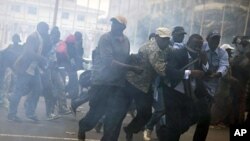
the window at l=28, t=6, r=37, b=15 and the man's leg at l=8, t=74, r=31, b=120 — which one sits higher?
the window at l=28, t=6, r=37, b=15

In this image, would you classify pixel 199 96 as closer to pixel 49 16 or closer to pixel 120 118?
pixel 120 118

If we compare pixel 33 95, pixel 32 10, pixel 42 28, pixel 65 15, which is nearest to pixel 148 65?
pixel 42 28

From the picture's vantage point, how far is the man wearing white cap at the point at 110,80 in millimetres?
5379

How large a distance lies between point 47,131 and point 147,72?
1868mm

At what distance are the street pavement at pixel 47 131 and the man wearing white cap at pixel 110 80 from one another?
94cm

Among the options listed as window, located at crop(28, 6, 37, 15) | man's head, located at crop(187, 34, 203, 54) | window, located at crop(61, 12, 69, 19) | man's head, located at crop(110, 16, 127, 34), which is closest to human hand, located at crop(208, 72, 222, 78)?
man's head, located at crop(187, 34, 203, 54)

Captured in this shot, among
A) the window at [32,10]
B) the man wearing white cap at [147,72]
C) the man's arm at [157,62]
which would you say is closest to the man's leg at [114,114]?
the man wearing white cap at [147,72]

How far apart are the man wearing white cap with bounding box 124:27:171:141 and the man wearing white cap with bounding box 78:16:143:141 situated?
19 cm

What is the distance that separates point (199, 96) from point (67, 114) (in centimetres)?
332

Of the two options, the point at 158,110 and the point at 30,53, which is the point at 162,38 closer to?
the point at 158,110

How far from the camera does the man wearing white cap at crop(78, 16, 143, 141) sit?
17.6ft

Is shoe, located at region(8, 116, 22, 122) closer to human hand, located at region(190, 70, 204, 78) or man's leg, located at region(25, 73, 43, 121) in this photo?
man's leg, located at region(25, 73, 43, 121)

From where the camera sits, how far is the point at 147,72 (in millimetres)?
5676

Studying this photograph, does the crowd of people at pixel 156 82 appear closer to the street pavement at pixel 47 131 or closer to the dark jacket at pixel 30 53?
the street pavement at pixel 47 131
